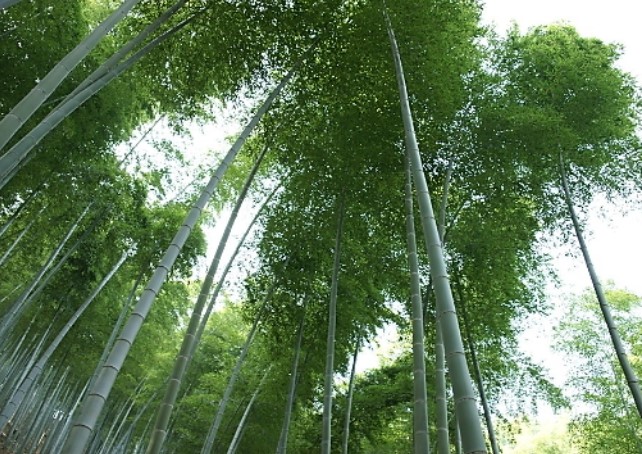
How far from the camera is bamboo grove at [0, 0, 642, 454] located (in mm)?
4297

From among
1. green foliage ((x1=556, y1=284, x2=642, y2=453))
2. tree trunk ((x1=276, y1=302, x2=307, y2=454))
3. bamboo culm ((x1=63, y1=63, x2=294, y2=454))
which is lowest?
bamboo culm ((x1=63, y1=63, x2=294, y2=454))

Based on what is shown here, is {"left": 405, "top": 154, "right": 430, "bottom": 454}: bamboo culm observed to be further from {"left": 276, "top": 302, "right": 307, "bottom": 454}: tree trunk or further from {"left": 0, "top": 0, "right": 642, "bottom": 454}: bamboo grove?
{"left": 276, "top": 302, "right": 307, "bottom": 454}: tree trunk

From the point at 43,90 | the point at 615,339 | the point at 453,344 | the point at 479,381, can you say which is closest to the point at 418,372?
the point at 453,344

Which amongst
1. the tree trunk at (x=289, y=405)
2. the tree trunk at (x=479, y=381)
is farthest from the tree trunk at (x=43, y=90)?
the tree trunk at (x=479, y=381)

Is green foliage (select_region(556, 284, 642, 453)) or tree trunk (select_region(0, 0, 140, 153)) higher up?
green foliage (select_region(556, 284, 642, 453))

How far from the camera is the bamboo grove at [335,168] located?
14.1 feet

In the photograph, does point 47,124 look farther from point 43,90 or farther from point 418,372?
point 418,372

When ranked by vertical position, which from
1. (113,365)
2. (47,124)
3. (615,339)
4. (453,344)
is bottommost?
(113,365)

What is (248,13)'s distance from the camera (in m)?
4.62

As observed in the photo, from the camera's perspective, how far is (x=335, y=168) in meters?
5.30

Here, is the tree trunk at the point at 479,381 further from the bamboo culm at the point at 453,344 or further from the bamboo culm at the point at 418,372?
the bamboo culm at the point at 453,344

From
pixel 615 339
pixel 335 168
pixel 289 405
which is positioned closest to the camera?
pixel 615 339

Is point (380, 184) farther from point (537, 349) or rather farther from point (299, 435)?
point (299, 435)

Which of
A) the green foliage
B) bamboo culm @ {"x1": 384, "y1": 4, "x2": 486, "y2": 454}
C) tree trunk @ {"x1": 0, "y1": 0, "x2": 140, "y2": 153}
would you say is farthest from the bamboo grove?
bamboo culm @ {"x1": 384, "y1": 4, "x2": 486, "y2": 454}
